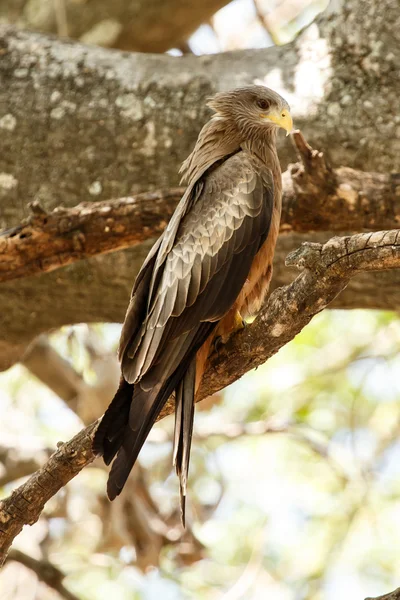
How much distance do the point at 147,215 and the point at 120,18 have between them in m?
3.81

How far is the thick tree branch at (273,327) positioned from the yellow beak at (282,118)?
147 cm

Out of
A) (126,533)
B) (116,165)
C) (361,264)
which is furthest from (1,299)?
(361,264)

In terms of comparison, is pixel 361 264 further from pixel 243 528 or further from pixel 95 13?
pixel 243 528

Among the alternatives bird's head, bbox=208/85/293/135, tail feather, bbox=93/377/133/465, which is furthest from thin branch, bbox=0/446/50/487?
tail feather, bbox=93/377/133/465

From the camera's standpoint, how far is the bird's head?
487cm

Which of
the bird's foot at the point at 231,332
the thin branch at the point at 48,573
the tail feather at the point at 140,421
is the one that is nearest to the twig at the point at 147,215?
the bird's foot at the point at 231,332

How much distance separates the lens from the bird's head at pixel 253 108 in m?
4.87

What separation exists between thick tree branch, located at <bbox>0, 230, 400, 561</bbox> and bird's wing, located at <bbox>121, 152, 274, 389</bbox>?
0.24 metres

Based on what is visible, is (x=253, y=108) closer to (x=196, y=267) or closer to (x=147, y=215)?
(x=147, y=215)

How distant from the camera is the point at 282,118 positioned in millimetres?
4840

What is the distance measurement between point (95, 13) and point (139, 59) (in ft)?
7.60

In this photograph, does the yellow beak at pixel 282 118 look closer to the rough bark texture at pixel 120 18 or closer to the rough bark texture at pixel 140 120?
the rough bark texture at pixel 140 120

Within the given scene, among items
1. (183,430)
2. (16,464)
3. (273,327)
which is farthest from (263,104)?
(16,464)

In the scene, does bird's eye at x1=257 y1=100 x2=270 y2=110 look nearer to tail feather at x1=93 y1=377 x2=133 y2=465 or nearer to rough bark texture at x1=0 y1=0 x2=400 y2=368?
rough bark texture at x1=0 y1=0 x2=400 y2=368
